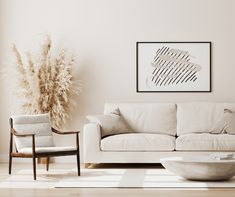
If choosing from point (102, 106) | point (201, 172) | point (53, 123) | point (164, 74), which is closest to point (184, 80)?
point (164, 74)

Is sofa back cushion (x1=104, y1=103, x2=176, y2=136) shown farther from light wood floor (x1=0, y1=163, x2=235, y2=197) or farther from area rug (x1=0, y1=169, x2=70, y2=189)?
light wood floor (x1=0, y1=163, x2=235, y2=197)

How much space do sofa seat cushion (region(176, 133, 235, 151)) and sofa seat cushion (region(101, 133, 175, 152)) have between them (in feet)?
0.45

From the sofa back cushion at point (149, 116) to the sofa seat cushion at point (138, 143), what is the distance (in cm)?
54

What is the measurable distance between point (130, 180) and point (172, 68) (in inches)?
96.1

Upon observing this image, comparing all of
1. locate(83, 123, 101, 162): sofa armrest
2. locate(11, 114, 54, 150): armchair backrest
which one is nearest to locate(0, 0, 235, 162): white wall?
locate(83, 123, 101, 162): sofa armrest

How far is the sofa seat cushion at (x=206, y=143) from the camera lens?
724cm

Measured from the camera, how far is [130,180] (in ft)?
20.7

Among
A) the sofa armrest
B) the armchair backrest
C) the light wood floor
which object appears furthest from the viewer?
the sofa armrest

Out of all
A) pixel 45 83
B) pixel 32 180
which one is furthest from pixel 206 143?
pixel 45 83

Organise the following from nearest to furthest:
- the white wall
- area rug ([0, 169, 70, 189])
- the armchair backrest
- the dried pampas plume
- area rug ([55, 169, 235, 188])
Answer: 1. area rug ([55, 169, 235, 188])
2. area rug ([0, 169, 70, 189])
3. the armchair backrest
4. the dried pampas plume
5. the white wall

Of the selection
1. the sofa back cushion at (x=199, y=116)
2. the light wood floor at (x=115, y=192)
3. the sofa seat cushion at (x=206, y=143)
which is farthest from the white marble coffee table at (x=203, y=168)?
the sofa back cushion at (x=199, y=116)

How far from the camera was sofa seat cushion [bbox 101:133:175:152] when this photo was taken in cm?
733

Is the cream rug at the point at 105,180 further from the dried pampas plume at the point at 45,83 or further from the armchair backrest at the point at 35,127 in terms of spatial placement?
the dried pampas plume at the point at 45,83

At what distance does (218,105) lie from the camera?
26.0ft
